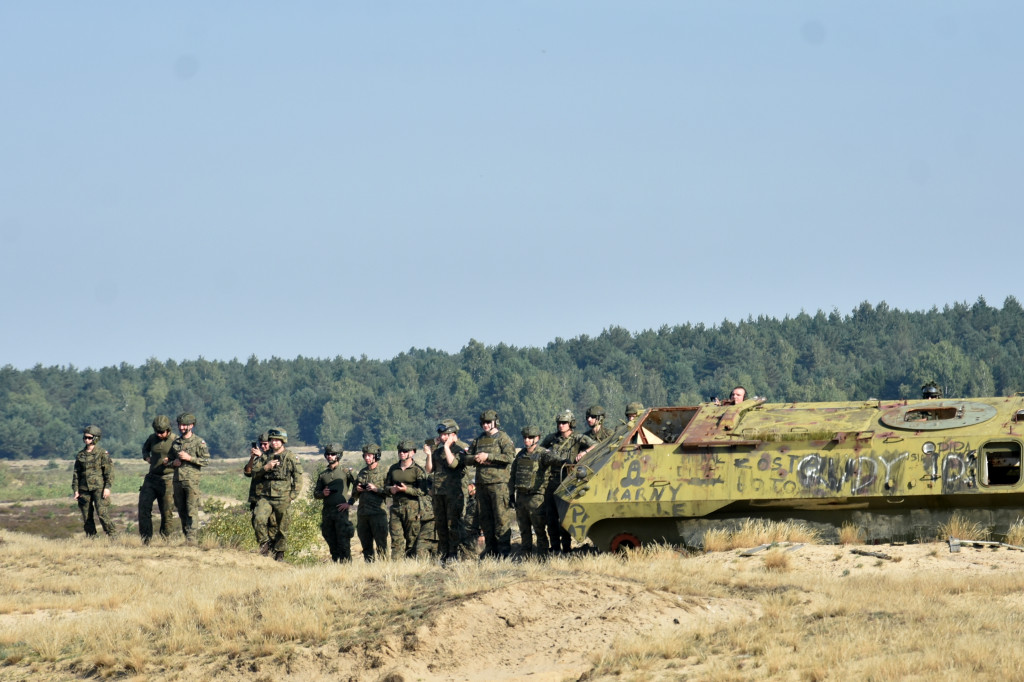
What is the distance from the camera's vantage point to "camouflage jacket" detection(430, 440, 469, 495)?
1799 centimetres

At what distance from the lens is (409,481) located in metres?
18.3

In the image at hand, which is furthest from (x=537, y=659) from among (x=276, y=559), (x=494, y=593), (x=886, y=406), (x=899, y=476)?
(x=276, y=559)

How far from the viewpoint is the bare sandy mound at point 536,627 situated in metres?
12.1

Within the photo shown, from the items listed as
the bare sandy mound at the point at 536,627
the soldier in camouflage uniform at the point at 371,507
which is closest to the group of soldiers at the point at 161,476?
the soldier in camouflage uniform at the point at 371,507

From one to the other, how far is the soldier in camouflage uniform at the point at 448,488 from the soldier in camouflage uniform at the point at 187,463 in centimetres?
382

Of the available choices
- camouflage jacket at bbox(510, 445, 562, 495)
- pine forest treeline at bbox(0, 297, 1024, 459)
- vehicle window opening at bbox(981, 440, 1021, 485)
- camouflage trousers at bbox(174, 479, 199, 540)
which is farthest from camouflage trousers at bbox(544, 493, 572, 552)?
pine forest treeline at bbox(0, 297, 1024, 459)

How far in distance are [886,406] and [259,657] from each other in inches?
353

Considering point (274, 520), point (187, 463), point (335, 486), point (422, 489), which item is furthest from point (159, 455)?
point (422, 489)

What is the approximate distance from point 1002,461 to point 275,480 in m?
9.77

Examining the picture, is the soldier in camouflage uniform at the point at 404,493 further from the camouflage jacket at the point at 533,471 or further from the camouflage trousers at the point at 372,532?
the camouflage jacket at the point at 533,471

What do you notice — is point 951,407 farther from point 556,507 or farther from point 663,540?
point 556,507

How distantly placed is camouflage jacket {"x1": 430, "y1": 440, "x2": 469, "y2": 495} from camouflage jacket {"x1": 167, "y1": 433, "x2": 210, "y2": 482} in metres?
3.82

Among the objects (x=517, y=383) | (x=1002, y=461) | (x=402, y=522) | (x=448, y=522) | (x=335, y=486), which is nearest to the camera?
(x=1002, y=461)

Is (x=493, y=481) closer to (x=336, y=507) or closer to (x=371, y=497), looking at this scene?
(x=371, y=497)
